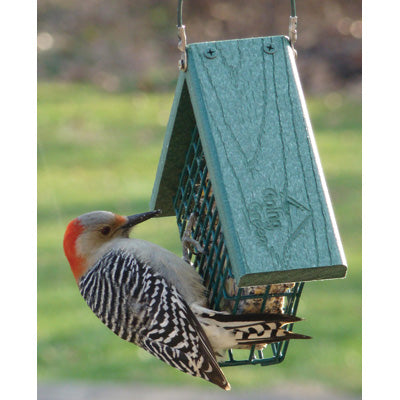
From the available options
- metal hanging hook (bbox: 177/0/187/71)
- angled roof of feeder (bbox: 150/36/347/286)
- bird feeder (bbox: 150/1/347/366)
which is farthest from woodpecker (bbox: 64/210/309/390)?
metal hanging hook (bbox: 177/0/187/71)

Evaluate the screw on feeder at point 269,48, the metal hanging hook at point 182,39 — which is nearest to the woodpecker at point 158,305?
the metal hanging hook at point 182,39

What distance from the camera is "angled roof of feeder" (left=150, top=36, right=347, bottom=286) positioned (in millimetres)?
3264

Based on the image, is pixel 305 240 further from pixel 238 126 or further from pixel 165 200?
pixel 165 200

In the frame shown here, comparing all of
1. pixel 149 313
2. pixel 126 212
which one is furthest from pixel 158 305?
pixel 126 212

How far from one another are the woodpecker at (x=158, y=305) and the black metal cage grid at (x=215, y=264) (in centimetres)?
8

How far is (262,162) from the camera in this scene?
134 inches

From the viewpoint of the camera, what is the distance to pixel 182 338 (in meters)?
3.79

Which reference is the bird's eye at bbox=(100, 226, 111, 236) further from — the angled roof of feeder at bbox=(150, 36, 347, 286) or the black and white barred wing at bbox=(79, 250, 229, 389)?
the angled roof of feeder at bbox=(150, 36, 347, 286)

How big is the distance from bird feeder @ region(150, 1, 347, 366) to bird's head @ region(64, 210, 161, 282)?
50 centimetres

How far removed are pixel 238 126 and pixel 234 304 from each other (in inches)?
30.6

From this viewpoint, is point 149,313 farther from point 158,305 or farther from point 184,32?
point 184,32

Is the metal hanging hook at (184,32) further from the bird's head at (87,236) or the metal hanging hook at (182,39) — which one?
the bird's head at (87,236)

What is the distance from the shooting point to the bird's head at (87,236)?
163 inches

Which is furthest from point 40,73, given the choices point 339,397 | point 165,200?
point 165,200
